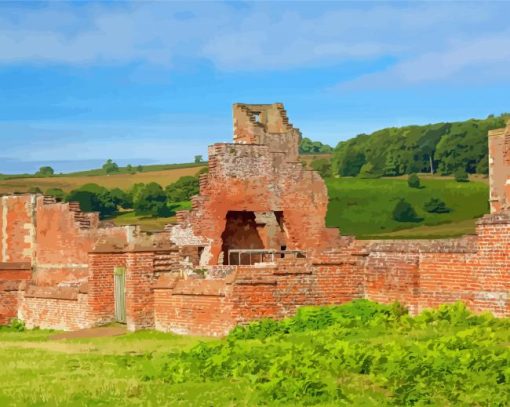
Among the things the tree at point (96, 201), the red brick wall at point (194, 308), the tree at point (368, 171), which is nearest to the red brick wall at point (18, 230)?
the red brick wall at point (194, 308)

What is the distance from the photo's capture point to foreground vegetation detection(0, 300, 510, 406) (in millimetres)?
11438

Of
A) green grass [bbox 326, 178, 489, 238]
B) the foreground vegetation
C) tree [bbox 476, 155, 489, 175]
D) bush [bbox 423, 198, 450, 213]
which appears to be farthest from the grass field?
the foreground vegetation

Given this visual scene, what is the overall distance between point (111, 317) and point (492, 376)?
14209 millimetres

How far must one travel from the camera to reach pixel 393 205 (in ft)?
274

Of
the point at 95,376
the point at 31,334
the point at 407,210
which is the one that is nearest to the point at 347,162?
the point at 407,210

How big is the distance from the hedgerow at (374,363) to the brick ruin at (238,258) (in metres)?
1.26

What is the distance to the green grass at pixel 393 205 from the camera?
249 ft

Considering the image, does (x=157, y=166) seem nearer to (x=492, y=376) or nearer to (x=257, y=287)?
(x=257, y=287)

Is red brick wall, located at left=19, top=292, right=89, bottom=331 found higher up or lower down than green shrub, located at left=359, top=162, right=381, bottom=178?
lower down

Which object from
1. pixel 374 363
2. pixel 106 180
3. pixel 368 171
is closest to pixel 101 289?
pixel 374 363

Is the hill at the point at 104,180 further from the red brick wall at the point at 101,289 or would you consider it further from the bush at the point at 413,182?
the red brick wall at the point at 101,289

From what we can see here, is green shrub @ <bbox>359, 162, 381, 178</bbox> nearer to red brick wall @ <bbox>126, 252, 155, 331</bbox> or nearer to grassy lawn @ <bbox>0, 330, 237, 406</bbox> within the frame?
red brick wall @ <bbox>126, 252, 155, 331</bbox>

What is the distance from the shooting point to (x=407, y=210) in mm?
80750

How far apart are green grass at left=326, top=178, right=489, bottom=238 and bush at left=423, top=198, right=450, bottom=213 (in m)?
0.51
